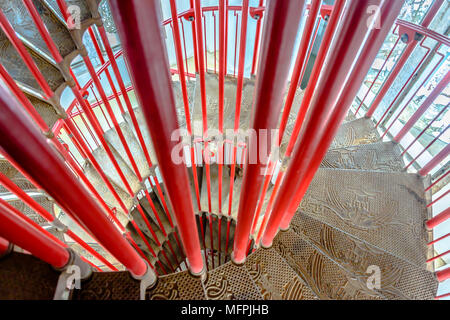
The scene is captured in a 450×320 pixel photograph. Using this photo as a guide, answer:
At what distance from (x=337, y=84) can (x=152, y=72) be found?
81 cm

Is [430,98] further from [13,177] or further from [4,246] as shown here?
[13,177]

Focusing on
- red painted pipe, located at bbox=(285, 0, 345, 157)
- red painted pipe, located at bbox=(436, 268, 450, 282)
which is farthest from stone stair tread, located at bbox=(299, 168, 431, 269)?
red painted pipe, located at bbox=(285, 0, 345, 157)

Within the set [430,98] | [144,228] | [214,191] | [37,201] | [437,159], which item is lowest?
[144,228]

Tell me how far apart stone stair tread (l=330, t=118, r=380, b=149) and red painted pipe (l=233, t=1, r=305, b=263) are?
192 cm

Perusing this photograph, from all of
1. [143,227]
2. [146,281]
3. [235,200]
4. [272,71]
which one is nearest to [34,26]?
[272,71]

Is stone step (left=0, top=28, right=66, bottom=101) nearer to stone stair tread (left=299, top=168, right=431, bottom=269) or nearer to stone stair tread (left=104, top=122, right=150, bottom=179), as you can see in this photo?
stone stair tread (left=104, top=122, right=150, bottom=179)

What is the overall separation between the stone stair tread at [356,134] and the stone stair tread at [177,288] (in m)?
2.07

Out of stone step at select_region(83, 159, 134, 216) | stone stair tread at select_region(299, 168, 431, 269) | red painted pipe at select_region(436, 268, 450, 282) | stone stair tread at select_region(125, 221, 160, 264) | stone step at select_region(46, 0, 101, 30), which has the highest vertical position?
stone step at select_region(46, 0, 101, 30)

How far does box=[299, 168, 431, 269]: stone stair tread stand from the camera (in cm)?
223

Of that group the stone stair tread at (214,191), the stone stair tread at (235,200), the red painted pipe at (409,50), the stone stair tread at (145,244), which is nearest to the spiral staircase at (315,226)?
the red painted pipe at (409,50)

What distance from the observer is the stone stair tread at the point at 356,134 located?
304 centimetres

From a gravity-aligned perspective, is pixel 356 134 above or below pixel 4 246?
below

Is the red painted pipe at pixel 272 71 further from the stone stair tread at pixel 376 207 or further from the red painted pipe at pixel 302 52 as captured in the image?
the stone stair tread at pixel 376 207

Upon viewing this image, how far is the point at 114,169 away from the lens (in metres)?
3.31
